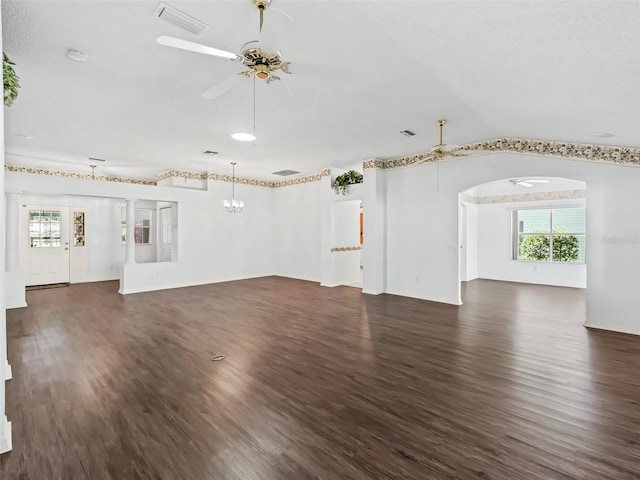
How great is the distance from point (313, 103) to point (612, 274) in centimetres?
470

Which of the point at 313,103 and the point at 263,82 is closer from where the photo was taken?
the point at 263,82

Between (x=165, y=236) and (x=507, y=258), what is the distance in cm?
956

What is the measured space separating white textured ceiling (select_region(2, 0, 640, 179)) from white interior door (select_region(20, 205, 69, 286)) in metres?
3.67

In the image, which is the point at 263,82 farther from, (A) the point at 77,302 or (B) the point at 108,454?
(A) the point at 77,302

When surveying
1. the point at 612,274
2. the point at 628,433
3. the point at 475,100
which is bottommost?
the point at 628,433

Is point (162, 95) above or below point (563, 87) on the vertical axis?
above

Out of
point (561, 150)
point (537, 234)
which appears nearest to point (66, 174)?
point (561, 150)

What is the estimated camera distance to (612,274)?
476cm

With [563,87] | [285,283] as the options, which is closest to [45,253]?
[285,283]

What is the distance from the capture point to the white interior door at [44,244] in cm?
838

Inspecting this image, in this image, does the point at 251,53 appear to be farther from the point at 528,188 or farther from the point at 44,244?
the point at 44,244

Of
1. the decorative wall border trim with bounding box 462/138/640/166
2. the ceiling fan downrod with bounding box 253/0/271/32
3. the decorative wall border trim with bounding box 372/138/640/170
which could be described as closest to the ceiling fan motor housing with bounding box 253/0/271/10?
the ceiling fan downrod with bounding box 253/0/271/32

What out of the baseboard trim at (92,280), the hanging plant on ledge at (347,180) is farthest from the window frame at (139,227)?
the hanging plant on ledge at (347,180)

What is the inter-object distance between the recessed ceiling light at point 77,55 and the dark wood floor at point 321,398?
9.37 ft
